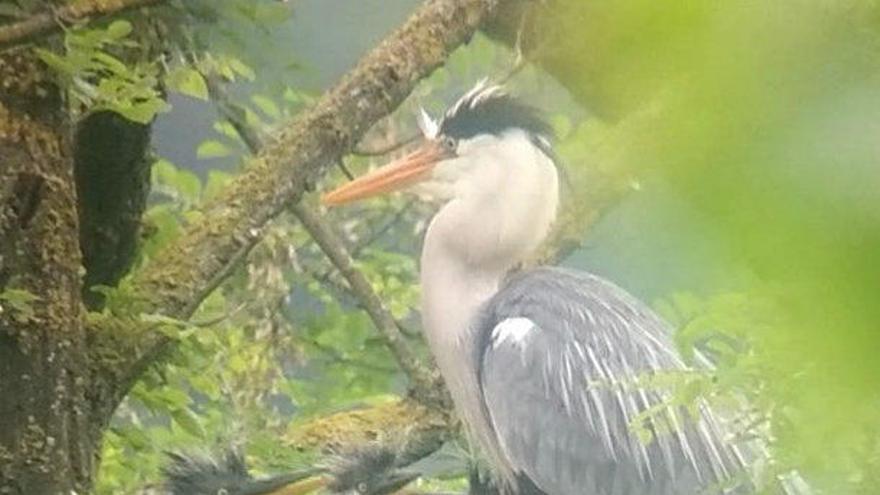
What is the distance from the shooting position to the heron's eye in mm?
767

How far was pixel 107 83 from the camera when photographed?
1.87ft

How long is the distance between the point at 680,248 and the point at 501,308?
2.33 feet

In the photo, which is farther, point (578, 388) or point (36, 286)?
point (578, 388)

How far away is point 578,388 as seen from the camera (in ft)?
2.45

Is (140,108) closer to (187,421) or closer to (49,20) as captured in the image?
(49,20)

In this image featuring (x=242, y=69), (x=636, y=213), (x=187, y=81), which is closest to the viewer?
(x=636, y=213)

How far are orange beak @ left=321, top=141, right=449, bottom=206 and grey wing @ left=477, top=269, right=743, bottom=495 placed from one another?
0.08 meters

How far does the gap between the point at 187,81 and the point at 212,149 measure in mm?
146

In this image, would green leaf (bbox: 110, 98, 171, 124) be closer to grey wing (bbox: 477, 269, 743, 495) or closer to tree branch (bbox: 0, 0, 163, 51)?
tree branch (bbox: 0, 0, 163, 51)

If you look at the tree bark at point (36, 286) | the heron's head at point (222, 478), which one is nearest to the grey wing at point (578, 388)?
the heron's head at point (222, 478)

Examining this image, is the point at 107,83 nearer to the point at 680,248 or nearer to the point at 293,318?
the point at 293,318

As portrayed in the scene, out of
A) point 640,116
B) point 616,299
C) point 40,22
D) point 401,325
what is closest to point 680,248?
point 640,116

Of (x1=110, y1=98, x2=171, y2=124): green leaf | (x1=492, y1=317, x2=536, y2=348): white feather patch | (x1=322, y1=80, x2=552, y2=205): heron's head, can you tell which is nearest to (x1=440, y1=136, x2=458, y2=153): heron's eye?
Result: (x1=322, y1=80, x2=552, y2=205): heron's head

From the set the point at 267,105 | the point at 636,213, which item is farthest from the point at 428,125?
the point at 636,213
